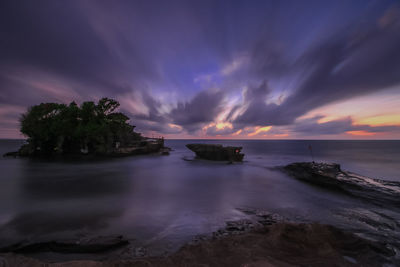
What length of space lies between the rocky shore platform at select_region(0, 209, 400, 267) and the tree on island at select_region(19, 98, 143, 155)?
38.3 metres

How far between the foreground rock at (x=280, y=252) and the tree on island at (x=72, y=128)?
38448mm

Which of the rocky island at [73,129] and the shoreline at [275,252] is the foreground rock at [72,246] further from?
the rocky island at [73,129]

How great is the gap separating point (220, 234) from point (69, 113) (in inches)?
1808

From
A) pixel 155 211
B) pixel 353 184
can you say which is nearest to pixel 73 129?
pixel 155 211

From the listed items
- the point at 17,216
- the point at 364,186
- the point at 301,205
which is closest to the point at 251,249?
the point at 301,205

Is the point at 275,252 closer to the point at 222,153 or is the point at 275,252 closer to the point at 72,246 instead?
the point at 72,246

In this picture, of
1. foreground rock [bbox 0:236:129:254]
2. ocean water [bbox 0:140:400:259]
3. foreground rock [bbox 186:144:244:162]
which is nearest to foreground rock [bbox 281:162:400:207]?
ocean water [bbox 0:140:400:259]

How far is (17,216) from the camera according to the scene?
7391 mm

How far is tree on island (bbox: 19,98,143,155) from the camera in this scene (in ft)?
113

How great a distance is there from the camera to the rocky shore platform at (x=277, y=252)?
3.68 metres

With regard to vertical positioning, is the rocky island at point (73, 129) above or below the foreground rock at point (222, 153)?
above

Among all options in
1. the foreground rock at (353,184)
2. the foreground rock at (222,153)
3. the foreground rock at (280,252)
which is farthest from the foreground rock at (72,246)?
the foreground rock at (222,153)

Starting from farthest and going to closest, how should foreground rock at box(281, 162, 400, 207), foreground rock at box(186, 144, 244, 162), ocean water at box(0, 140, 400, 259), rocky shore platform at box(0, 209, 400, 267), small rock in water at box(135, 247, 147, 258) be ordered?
foreground rock at box(186, 144, 244, 162), foreground rock at box(281, 162, 400, 207), ocean water at box(0, 140, 400, 259), small rock in water at box(135, 247, 147, 258), rocky shore platform at box(0, 209, 400, 267)

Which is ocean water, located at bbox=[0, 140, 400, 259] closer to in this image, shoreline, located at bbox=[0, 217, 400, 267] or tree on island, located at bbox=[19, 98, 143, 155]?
shoreline, located at bbox=[0, 217, 400, 267]
